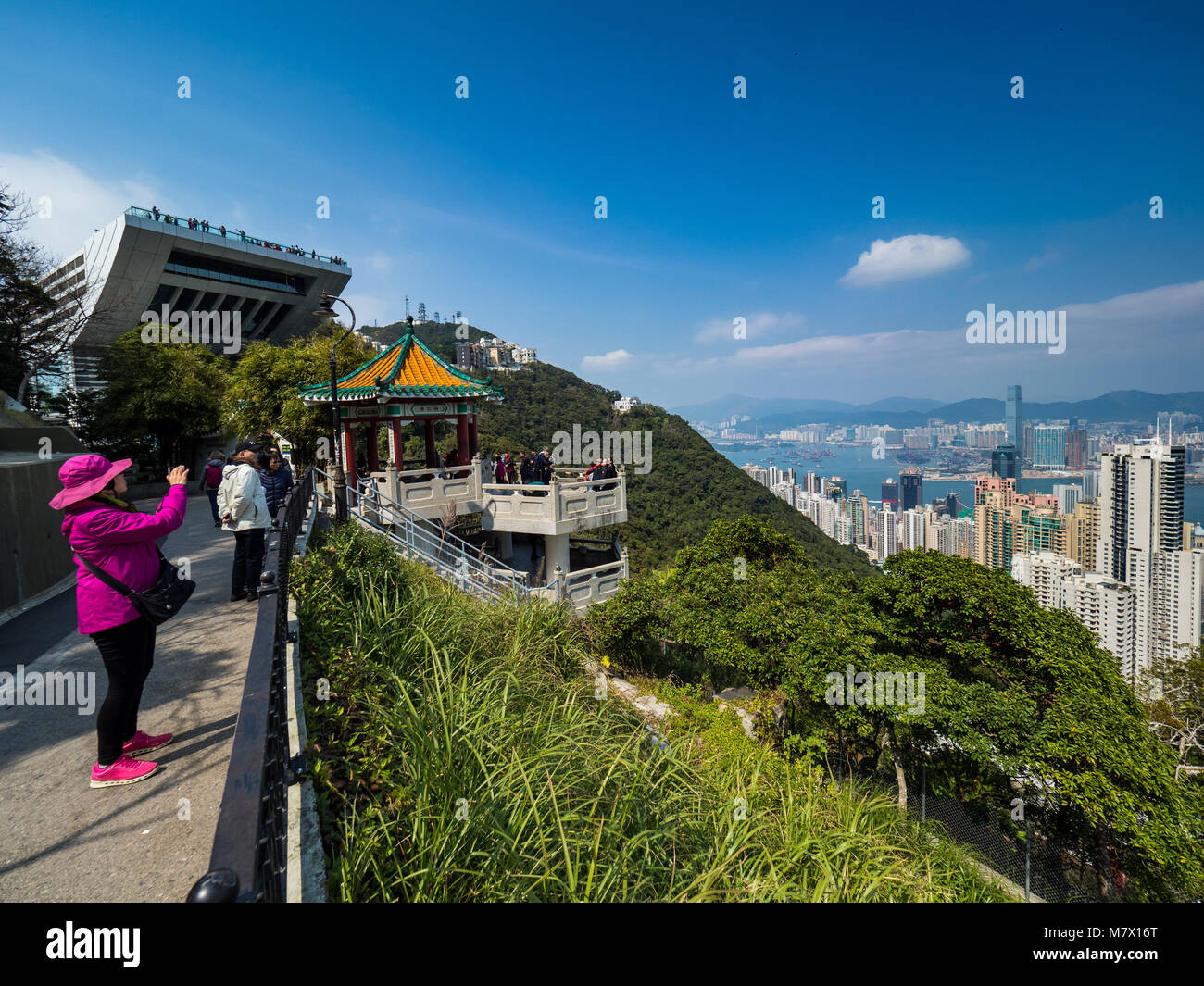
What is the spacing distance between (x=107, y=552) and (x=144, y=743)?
135cm

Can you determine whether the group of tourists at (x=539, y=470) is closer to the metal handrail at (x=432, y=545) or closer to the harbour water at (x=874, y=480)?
the metal handrail at (x=432, y=545)

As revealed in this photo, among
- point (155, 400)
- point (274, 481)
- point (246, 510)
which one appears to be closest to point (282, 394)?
point (155, 400)

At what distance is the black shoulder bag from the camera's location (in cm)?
321

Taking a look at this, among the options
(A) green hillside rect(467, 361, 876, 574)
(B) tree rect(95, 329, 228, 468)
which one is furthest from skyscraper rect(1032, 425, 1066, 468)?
(B) tree rect(95, 329, 228, 468)

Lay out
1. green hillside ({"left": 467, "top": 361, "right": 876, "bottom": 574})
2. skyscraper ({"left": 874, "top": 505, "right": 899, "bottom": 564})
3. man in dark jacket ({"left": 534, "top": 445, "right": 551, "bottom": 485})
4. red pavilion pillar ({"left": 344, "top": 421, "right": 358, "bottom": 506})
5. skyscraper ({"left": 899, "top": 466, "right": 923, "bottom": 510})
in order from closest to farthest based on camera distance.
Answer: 1. red pavilion pillar ({"left": 344, "top": 421, "right": 358, "bottom": 506})
2. man in dark jacket ({"left": 534, "top": 445, "right": 551, "bottom": 485})
3. green hillside ({"left": 467, "top": 361, "right": 876, "bottom": 574})
4. skyscraper ({"left": 874, "top": 505, "right": 899, "bottom": 564})
5. skyscraper ({"left": 899, "top": 466, "right": 923, "bottom": 510})

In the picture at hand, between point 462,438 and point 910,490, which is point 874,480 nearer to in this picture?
point 910,490

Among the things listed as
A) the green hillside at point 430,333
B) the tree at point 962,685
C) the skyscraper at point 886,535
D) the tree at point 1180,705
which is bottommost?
the skyscraper at point 886,535

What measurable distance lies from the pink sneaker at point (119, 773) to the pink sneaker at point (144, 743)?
16 cm

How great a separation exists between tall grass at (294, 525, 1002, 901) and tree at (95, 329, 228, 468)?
56.5 ft

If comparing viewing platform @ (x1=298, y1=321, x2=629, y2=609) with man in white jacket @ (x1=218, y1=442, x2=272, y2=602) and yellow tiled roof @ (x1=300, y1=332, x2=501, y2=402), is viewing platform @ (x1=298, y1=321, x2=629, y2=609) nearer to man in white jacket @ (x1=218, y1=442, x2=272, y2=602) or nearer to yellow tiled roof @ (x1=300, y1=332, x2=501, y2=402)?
yellow tiled roof @ (x1=300, y1=332, x2=501, y2=402)

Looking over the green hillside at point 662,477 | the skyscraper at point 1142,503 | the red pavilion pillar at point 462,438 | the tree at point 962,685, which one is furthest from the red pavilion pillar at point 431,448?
the skyscraper at point 1142,503

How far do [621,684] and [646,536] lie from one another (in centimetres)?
2708

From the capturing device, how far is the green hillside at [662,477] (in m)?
40.6
